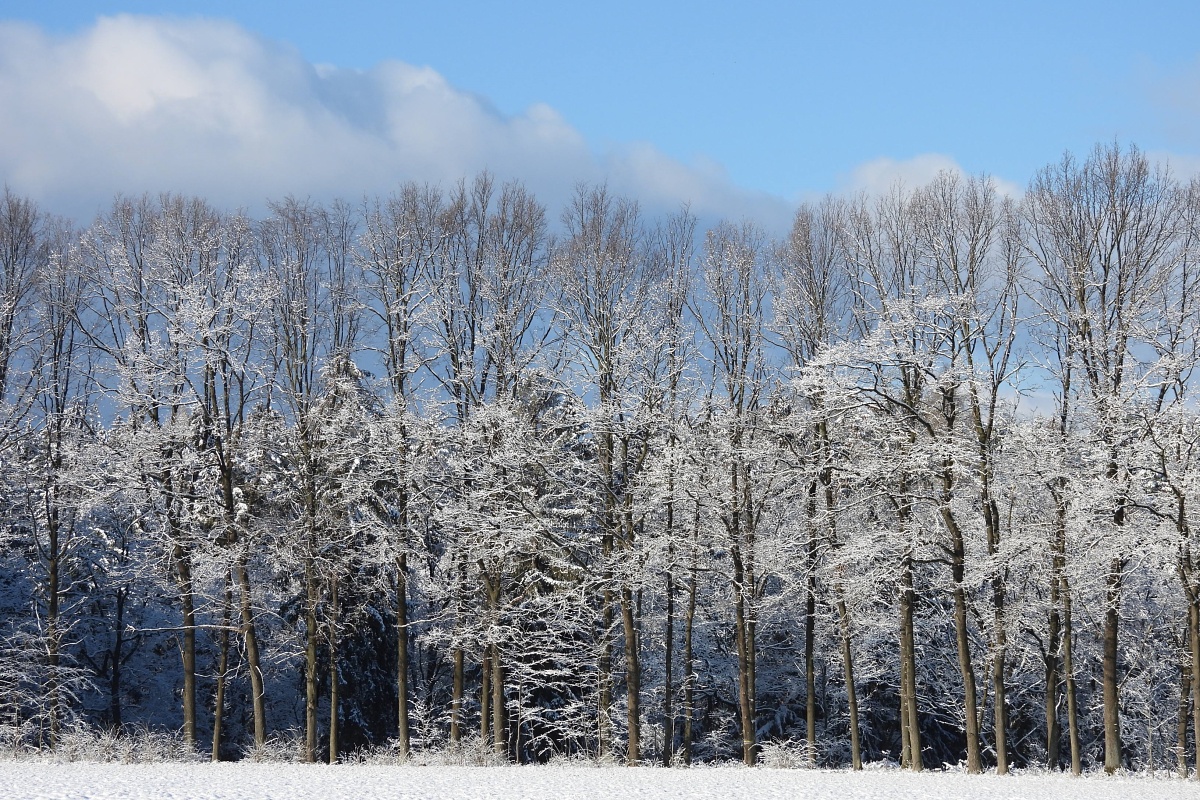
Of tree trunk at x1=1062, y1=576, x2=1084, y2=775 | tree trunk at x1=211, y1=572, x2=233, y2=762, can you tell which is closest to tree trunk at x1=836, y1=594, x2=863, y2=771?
tree trunk at x1=1062, y1=576, x2=1084, y2=775

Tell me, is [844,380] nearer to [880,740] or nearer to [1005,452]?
[1005,452]

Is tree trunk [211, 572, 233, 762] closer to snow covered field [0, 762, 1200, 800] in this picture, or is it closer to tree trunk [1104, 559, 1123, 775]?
snow covered field [0, 762, 1200, 800]

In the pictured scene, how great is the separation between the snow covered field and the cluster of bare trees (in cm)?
332

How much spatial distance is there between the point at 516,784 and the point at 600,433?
359 inches

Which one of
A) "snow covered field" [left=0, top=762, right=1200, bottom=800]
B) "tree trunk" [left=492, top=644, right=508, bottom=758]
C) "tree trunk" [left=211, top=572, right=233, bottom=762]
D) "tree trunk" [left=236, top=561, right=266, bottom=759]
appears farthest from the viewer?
"tree trunk" [left=211, top=572, right=233, bottom=762]

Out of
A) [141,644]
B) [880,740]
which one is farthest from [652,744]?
[141,644]

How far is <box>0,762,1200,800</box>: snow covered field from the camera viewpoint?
41.5ft

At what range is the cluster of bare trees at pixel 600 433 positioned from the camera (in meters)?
19.4

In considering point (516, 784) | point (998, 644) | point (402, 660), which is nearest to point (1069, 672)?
point (998, 644)

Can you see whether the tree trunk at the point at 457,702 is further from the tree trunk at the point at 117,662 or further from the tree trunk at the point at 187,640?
the tree trunk at the point at 117,662

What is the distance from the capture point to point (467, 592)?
75.0ft

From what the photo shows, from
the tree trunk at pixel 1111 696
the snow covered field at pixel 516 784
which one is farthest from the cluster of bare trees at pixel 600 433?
the snow covered field at pixel 516 784

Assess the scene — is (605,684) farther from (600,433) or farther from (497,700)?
(600,433)

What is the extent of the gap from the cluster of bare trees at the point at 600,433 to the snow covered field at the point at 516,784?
10.9 ft
